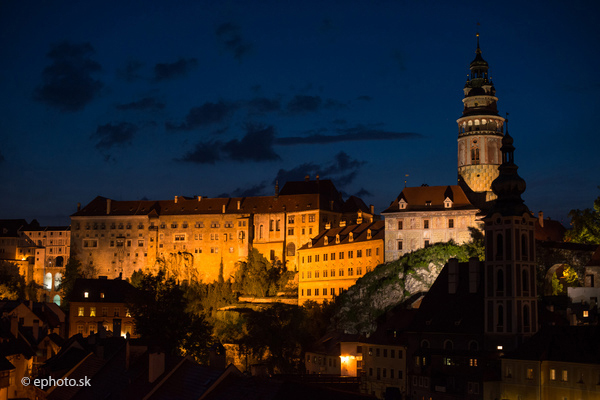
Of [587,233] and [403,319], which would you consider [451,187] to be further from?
[403,319]

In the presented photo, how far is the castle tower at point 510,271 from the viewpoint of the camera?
60.7 meters

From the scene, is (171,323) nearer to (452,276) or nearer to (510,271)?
(452,276)

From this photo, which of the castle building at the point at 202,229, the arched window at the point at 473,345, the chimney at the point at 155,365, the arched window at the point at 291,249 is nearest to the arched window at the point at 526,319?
the arched window at the point at 473,345

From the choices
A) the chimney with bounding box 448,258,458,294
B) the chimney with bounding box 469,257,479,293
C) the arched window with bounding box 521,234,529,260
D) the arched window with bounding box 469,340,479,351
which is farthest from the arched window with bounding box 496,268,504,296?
the chimney with bounding box 448,258,458,294

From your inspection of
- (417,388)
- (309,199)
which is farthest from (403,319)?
(309,199)

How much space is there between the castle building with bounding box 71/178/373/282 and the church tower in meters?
29.4

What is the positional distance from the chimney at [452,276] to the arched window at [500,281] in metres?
4.54

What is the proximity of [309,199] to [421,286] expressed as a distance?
141 ft

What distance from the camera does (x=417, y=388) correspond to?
6247 centimetres

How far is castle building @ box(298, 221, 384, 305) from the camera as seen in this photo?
316 ft

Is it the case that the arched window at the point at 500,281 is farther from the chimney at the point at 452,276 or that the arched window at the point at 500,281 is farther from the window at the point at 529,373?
the window at the point at 529,373

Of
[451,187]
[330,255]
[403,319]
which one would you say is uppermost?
[451,187]

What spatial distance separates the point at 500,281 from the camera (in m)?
62.5

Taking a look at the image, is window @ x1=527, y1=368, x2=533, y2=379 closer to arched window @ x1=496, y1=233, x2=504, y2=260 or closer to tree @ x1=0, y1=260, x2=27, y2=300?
arched window @ x1=496, y1=233, x2=504, y2=260
